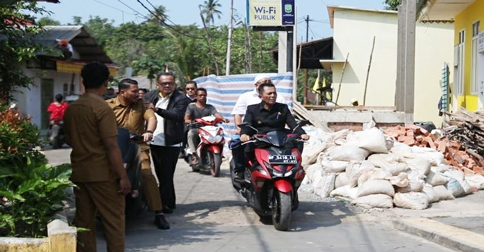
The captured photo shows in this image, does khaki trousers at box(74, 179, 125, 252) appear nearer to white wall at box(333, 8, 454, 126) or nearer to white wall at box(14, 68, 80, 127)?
white wall at box(14, 68, 80, 127)

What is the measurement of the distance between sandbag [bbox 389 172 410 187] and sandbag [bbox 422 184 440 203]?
34 centimetres

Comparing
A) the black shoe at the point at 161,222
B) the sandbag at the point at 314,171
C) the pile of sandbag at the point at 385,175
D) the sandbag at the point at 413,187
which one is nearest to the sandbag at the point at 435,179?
the pile of sandbag at the point at 385,175

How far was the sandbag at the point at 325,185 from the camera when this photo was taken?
10062 mm

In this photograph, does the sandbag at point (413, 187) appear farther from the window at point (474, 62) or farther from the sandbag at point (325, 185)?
the window at point (474, 62)

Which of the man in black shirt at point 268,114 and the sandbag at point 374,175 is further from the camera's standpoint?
the sandbag at point 374,175

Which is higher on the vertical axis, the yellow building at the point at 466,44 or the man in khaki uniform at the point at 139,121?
the yellow building at the point at 466,44

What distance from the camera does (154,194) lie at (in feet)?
25.7

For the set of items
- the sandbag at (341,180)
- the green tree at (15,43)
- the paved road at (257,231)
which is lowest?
the paved road at (257,231)

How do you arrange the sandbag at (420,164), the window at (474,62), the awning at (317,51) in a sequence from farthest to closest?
the awning at (317,51) → the window at (474,62) → the sandbag at (420,164)

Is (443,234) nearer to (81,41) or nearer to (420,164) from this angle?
(420,164)

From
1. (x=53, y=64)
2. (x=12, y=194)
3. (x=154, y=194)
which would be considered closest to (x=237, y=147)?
(x=154, y=194)

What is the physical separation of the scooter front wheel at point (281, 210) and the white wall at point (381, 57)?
1823cm

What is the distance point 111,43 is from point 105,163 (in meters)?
72.4

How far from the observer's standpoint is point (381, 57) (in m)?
25.9
